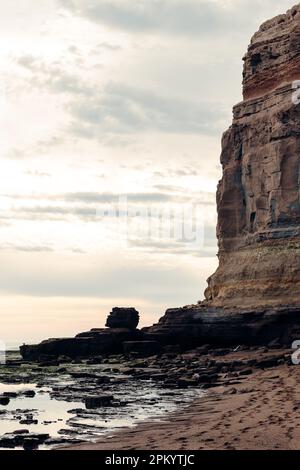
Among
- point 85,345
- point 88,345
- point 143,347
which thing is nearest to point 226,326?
point 143,347

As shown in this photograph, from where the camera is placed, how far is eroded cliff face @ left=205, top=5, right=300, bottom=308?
70438 millimetres

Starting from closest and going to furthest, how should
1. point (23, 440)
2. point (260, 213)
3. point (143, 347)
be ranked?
point (23, 440)
point (143, 347)
point (260, 213)

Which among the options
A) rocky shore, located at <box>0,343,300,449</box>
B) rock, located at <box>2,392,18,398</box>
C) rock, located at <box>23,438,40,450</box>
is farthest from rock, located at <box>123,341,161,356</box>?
rock, located at <box>23,438,40,450</box>

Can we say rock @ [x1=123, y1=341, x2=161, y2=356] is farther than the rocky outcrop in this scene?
No

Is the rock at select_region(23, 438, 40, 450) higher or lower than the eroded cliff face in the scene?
lower

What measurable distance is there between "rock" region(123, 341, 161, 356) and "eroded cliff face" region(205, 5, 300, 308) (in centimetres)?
922

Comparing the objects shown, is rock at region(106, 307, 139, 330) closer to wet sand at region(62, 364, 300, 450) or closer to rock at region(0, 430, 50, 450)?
wet sand at region(62, 364, 300, 450)

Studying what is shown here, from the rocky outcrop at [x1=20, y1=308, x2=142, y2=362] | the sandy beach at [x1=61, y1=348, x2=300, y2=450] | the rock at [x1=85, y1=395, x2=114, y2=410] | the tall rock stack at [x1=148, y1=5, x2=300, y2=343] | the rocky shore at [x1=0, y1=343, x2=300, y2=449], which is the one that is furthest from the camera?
the rocky outcrop at [x1=20, y1=308, x2=142, y2=362]

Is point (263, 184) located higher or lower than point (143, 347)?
higher

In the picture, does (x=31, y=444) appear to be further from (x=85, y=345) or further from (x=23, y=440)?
(x=85, y=345)

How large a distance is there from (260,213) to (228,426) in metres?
55.4

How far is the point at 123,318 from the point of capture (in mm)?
73938

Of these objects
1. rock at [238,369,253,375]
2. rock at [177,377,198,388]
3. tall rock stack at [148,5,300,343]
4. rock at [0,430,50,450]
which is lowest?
rock at [177,377,198,388]

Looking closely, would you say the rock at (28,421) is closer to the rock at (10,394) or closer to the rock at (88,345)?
the rock at (10,394)
